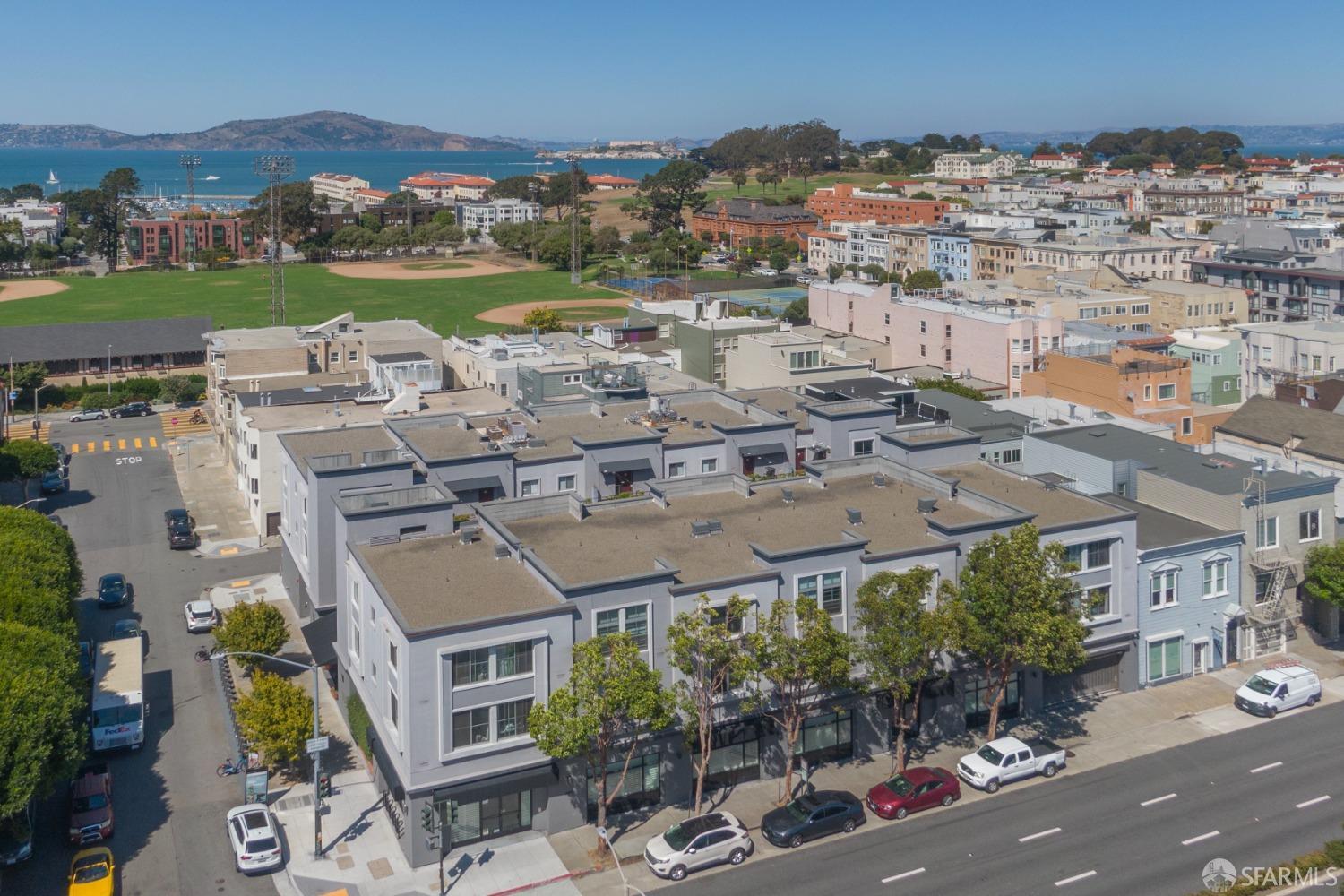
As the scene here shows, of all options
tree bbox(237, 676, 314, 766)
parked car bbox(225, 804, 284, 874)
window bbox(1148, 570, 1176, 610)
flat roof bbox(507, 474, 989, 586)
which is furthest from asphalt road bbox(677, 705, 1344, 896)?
tree bbox(237, 676, 314, 766)

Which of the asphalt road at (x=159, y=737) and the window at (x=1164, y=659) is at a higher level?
the window at (x=1164, y=659)

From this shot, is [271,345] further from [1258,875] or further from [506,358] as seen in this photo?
[1258,875]

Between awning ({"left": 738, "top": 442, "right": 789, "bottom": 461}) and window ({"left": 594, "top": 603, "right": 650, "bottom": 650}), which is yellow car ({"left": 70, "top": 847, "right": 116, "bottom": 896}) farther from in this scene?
awning ({"left": 738, "top": 442, "right": 789, "bottom": 461})

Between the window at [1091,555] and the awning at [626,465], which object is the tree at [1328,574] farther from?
the awning at [626,465]

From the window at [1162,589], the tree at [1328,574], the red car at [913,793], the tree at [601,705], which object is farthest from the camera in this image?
the tree at [1328,574]

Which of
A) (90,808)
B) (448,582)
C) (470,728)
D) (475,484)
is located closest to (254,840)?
(90,808)

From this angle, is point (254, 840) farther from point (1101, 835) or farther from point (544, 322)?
point (544, 322)

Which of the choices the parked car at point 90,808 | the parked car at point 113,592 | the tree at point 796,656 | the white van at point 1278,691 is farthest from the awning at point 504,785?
the parked car at point 113,592

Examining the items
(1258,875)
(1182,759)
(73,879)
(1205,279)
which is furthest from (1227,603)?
(1205,279)
